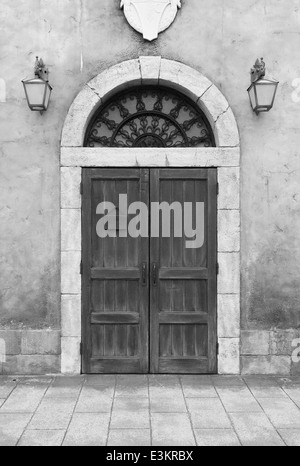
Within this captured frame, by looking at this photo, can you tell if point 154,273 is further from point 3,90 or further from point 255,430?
point 3,90

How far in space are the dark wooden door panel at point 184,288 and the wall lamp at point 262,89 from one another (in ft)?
2.92

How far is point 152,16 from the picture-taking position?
5.62 meters

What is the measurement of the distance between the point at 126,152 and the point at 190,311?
191 cm

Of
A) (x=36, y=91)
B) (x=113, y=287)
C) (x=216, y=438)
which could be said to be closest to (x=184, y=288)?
(x=113, y=287)

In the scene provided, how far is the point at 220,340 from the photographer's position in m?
5.63

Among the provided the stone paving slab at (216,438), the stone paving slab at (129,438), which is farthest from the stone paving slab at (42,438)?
the stone paving slab at (216,438)

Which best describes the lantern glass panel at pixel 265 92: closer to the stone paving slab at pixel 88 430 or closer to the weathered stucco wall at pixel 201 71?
the weathered stucco wall at pixel 201 71

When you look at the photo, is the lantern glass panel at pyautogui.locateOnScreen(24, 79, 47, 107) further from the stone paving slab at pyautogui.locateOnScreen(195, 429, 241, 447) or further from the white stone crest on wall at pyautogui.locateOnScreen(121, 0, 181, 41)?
the stone paving slab at pyautogui.locateOnScreen(195, 429, 241, 447)

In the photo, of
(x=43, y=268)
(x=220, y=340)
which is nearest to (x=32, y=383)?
(x=43, y=268)

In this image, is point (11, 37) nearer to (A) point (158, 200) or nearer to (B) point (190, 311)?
(A) point (158, 200)

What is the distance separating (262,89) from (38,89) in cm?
239

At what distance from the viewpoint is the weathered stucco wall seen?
564 cm

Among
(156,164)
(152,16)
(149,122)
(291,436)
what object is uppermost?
(152,16)

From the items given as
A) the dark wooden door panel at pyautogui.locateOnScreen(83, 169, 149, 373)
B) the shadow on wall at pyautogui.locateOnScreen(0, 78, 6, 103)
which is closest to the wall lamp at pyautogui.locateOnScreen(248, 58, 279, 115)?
the dark wooden door panel at pyautogui.locateOnScreen(83, 169, 149, 373)
